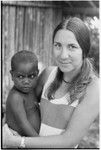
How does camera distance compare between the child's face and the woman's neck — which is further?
the child's face

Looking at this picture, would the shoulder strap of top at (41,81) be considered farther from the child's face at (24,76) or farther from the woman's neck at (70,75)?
the woman's neck at (70,75)

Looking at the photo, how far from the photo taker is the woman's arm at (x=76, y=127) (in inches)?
88.7

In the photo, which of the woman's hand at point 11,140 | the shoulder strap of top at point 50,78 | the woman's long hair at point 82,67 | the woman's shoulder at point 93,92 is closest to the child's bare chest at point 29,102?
the shoulder strap of top at point 50,78

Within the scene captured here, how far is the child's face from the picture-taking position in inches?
A: 109

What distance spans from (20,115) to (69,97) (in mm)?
480

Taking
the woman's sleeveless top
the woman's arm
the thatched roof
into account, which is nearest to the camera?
the woman's arm

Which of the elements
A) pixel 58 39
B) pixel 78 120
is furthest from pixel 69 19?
pixel 78 120

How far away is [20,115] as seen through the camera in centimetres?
271

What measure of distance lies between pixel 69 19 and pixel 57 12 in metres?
4.74

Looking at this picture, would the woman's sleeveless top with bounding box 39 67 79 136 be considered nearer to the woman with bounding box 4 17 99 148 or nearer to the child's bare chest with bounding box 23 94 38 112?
the woman with bounding box 4 17 99 148

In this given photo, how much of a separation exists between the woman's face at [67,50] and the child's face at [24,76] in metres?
0.48

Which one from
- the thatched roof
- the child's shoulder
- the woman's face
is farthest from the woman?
the thatched roof

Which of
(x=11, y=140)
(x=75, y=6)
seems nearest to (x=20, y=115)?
(x=11, y=140)

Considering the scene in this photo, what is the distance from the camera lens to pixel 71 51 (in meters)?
2.27
